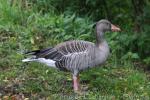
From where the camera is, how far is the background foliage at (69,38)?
29.3ft

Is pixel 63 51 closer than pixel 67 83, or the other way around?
pixel 63 51

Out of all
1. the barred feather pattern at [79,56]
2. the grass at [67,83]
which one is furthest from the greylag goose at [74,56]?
the grass at [67,83]

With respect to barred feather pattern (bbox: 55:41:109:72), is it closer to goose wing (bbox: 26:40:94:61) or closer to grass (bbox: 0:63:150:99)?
goose wing (bbox: 26:40:94:61)

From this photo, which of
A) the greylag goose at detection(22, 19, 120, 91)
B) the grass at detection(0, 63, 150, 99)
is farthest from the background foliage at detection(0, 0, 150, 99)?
the greylag goose at detection(22, 19, 120, 91)

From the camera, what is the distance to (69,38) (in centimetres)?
1102

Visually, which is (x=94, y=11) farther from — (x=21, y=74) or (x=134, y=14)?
(x=21, y=74)

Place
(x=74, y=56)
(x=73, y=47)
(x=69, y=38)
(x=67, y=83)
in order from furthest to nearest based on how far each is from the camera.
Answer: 1. (x=69, y=38)
2. (x=67, y=83)
3. (x=73, y=47)
4. (x=74, y=56)

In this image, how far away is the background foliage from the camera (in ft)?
29.3

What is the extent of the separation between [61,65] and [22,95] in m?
0.82

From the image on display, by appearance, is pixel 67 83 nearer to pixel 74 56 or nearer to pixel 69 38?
pixel 74 56

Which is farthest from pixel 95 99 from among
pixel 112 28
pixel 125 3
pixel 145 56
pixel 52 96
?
pixel 125 3

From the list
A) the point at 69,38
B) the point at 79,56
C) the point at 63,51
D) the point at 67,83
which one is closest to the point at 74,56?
the point at 79,56

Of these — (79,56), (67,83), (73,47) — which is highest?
(73,47)

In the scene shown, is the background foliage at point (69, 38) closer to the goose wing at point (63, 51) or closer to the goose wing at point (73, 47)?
the goose wing at point (63, 51)
